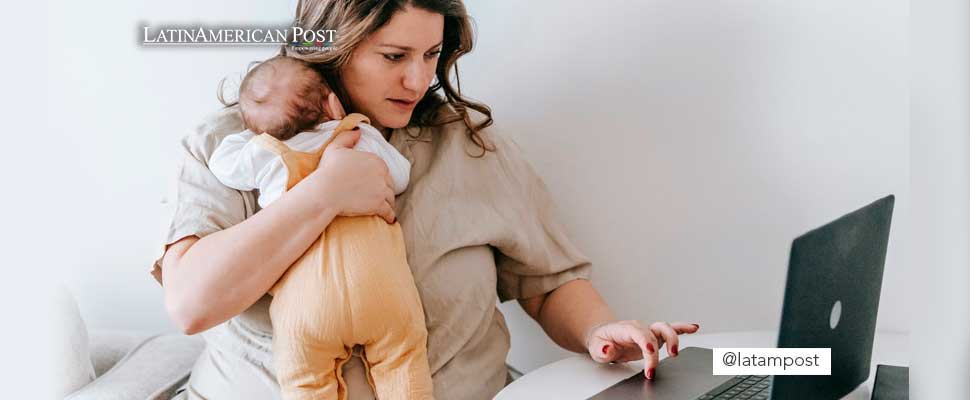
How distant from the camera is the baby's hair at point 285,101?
1.07 meters

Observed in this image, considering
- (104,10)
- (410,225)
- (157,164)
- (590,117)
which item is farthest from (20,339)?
(590,117)

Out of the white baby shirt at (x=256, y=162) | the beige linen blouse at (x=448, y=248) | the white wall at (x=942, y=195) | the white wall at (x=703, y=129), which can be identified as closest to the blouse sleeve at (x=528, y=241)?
the beige linen blouse at (x=448, y=248)

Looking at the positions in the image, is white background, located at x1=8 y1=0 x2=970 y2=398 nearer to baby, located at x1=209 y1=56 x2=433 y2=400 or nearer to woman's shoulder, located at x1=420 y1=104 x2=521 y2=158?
woman's shoulder, located at x1=420 y1=104 x2=521 y2=158

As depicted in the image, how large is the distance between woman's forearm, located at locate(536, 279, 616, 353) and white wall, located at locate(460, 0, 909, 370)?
0.55 feet

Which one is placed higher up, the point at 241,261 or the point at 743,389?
the point at 241,261

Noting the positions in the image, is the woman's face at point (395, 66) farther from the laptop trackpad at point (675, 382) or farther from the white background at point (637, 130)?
the laptop trackpad at point (675, 382)

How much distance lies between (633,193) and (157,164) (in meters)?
0.72

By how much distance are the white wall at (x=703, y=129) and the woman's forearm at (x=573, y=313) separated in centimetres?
17

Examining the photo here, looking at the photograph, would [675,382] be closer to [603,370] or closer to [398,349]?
[603,370]

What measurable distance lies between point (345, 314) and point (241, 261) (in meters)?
0.13

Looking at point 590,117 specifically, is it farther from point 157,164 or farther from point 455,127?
point 157,164

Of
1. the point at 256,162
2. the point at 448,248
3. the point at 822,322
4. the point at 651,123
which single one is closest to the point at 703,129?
the point at 651,123

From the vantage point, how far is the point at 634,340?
107 cm

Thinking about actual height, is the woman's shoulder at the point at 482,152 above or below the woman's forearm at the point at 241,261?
above
